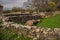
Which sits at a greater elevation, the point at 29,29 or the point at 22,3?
the point at 29,29

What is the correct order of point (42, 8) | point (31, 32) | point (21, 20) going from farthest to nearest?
point (42, 8) < point (21, 20) < point (31, 32)

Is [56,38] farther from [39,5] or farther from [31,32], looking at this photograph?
[39,5]

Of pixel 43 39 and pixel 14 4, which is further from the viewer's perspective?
pixel 14 4

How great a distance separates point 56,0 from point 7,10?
2712 mm

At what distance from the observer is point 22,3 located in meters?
12.3

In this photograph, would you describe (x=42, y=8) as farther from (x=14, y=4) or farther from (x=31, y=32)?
(x=31, y=32)

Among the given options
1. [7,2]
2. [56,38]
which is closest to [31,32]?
[56,38]

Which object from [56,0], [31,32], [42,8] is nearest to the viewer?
[31,32]

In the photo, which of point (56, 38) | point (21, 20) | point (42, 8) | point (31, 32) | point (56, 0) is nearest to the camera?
point (56, 38)

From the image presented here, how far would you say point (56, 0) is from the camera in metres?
12.4

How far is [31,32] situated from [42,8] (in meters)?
5.63

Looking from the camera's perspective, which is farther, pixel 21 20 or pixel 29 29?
pixel 21 20

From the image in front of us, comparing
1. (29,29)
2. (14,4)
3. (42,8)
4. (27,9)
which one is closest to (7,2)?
(14,4)

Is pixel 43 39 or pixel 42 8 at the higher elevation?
pixel 43 39
